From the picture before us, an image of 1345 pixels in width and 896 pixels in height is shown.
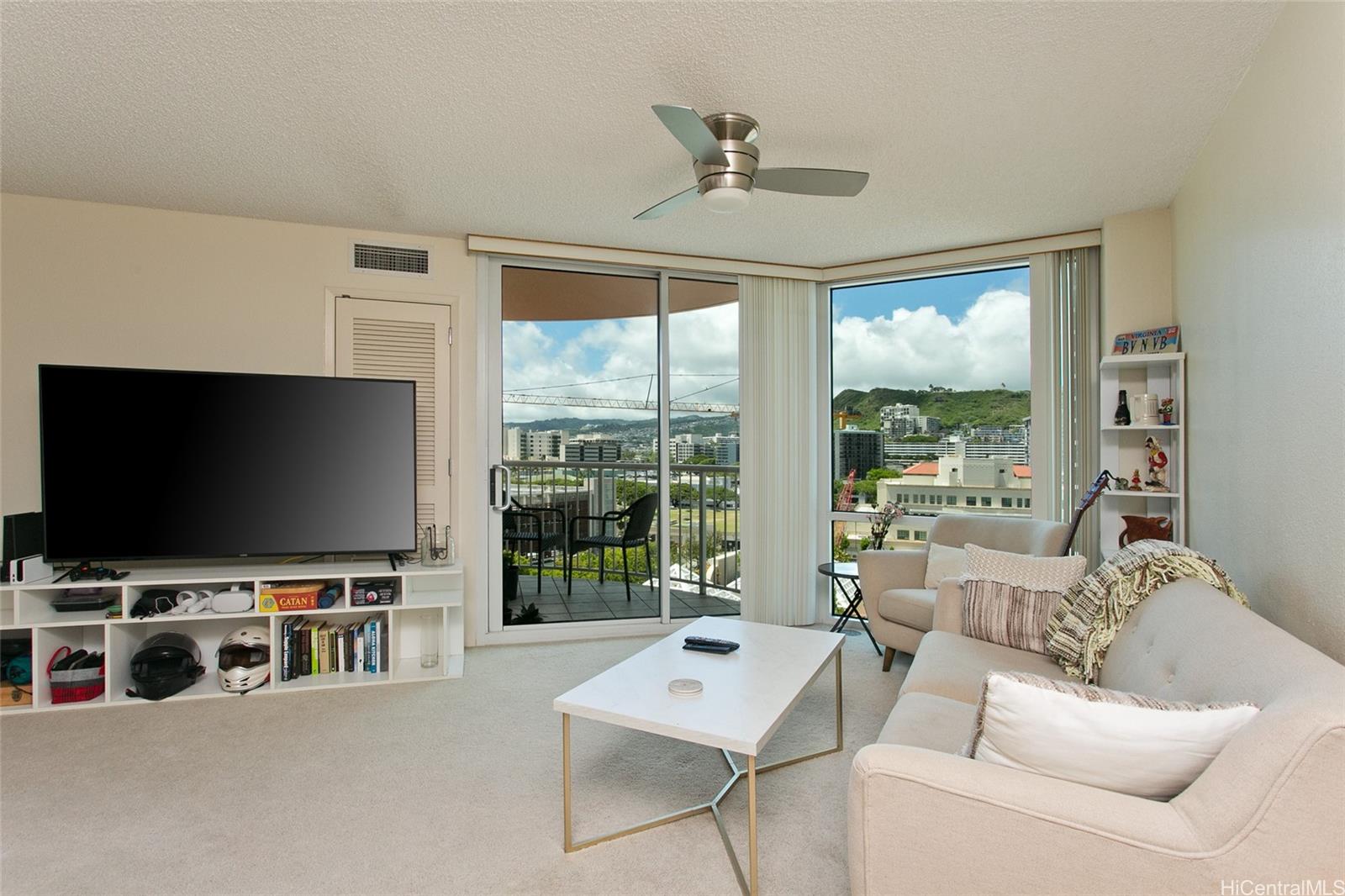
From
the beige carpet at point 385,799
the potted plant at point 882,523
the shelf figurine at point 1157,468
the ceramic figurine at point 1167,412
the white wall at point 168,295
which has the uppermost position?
the white wall at point 168,295

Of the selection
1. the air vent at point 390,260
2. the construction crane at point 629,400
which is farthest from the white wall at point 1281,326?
the air vent at point 390,260

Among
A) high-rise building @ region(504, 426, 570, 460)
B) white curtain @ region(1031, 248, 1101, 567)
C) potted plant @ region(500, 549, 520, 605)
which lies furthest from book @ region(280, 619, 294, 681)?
white curtain @ region(1031, 248, 1101, 567)

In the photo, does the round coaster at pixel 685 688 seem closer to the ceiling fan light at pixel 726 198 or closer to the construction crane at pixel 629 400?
the ceiling fan light at pixel 726 198

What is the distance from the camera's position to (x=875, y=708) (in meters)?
3.00

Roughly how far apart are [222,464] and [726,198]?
2.63 metres

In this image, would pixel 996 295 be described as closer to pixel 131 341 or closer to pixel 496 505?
pixel 496 505

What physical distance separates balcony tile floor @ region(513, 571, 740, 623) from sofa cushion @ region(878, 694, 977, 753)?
251 centimetres

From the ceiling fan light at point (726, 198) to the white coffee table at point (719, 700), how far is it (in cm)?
158

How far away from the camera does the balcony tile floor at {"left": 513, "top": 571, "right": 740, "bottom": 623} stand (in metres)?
4.25

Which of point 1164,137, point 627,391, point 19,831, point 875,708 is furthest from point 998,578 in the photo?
point 19,831

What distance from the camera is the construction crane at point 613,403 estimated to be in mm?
4238

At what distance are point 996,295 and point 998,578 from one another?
2183mm

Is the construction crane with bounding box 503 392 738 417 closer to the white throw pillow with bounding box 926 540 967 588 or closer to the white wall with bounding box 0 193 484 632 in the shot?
the white wall with bounding box 0 193 484 632

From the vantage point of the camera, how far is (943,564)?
356 cm
